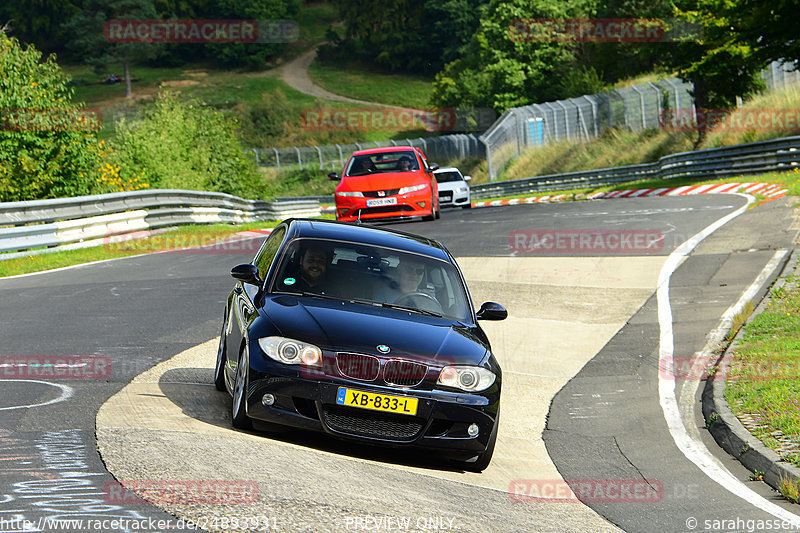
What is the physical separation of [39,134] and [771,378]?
1926cm

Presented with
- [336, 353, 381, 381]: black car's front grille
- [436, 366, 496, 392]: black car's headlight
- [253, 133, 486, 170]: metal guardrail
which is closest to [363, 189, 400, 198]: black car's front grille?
[436, 366, 496, 392]: black car's headlight

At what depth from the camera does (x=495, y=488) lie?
693 cm

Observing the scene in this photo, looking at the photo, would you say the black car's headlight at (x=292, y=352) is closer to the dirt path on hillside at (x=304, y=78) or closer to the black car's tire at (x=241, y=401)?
the black car's tire at (x=241, y=401)

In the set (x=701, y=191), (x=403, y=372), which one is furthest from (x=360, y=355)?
(x=701, y=191)

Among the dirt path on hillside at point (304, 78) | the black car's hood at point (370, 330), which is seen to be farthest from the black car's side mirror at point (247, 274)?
the dirt path on hillside at point (304, 78)

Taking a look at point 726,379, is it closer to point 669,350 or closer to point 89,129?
point 669,350

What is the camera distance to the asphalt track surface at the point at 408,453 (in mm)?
5695

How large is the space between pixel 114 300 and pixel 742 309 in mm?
8133

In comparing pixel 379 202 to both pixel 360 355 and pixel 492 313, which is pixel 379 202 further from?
pixel 360 355

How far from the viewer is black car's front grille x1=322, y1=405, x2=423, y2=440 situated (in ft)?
22.4

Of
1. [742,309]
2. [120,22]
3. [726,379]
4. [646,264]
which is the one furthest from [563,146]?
[120,22]

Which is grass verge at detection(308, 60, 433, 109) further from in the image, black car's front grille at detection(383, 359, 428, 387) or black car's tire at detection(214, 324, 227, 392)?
black car's front grille at detection(383, 359, 428, 387)

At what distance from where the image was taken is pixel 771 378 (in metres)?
9.71

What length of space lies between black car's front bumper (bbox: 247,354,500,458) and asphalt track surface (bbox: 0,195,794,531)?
0.19 metres
